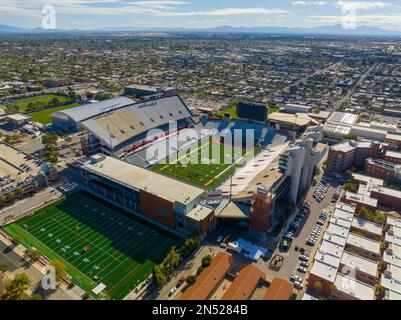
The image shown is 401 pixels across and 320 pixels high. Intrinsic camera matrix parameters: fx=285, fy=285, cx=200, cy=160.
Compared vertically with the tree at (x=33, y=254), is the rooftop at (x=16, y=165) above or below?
above

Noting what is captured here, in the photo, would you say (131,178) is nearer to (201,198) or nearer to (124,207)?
(124,207)

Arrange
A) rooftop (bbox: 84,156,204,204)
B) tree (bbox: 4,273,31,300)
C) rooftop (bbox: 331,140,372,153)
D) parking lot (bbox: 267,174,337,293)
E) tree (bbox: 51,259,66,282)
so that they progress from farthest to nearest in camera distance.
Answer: rooftop (bbox: 331,140,372,153) < rooftop (bbox: 84,156,204,204) < parking lot (bbox: 267,174,337,293) < tree (bbox: 51,259,66,282) < tree (bbox: 4,273,31,300)

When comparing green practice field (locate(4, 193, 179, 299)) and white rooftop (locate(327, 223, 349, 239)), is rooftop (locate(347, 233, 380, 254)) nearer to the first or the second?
white rooftop (locate(327, 223, 349, 239))

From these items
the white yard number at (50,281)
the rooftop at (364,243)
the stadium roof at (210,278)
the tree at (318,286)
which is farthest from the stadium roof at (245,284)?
the white yard number at (50,281)

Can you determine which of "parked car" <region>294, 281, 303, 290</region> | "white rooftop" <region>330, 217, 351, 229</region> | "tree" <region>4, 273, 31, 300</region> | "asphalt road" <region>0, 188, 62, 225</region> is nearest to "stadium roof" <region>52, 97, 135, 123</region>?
"asphalt road" <region>0, 188, 62, 225</region>

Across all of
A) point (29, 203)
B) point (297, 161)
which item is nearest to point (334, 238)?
point (297, 161)

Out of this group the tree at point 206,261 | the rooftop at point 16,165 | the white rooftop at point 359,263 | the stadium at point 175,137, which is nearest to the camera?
the white rooftop at point 359,263

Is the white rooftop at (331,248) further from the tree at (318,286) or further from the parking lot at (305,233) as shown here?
the tree at (318,286)
